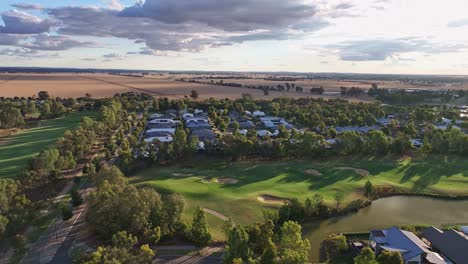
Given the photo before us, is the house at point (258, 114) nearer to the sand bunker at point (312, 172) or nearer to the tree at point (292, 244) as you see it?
the sand bunker at point (312, 172)

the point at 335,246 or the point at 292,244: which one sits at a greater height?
the point at 292,244

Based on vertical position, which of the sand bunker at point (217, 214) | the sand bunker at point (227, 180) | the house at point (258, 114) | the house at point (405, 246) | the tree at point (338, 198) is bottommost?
the sand bunker at point (217, 214)

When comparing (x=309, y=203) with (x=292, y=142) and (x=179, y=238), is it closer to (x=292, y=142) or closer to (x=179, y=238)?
(x=179, y=238)

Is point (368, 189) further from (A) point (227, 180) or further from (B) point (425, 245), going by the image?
(A) point (227, 180)

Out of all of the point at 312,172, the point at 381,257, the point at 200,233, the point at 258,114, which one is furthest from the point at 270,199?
the point at 258,114

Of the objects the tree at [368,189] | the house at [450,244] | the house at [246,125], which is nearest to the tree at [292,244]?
the house at [450,244]

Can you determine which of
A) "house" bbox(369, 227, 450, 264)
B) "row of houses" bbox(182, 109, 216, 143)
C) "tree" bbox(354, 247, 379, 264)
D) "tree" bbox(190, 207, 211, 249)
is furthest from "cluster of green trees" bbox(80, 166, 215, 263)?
"row of houses" bbox(182, 109, 216, 143)

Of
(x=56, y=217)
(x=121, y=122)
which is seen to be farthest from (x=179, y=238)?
(x=121, y=122)
